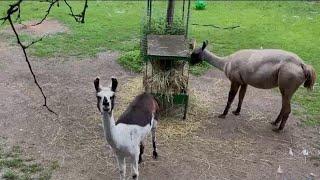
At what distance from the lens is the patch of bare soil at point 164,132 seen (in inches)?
221

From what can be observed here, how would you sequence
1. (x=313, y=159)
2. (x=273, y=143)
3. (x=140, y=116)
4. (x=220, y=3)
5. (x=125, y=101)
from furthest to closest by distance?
(x=220, y=3), (x=125, y=101), (x=273, y=143), (x=313, y=159), (x=140, y=116)

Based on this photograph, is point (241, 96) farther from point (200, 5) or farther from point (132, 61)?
point (200, 5)

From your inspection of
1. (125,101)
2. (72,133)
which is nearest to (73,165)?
(72,133)

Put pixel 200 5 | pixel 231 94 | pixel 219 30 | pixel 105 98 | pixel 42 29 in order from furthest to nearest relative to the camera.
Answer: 1. pixel 200 5
2. pixel 219 30
3. pixel 42 29
4. pixel 231 94
5. pixel 105 98

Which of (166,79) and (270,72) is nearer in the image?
(270,72)

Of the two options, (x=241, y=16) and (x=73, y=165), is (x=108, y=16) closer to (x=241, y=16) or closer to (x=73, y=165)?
(x=241, y=16)

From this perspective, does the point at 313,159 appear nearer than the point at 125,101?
Yes

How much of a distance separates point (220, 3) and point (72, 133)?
8.26 metres

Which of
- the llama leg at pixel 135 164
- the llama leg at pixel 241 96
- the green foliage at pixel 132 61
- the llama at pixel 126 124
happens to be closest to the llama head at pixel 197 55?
the llama leg at pixel 241 96

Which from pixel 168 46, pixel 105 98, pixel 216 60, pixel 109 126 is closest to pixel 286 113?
pixel 216 60

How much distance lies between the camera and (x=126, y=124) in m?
4.88

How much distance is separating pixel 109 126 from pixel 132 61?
4544 mm

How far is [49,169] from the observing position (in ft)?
17.9

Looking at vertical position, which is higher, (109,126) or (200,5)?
(109,126)
